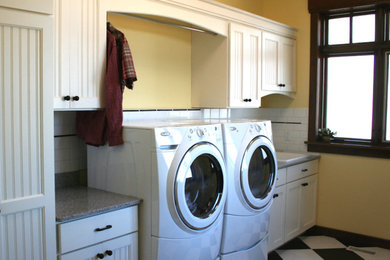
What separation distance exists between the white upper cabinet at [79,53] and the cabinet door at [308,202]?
7.78 ft

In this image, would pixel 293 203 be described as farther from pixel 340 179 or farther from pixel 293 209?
pixel 340 179

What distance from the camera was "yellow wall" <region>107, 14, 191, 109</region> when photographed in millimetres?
3165

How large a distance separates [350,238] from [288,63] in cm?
186

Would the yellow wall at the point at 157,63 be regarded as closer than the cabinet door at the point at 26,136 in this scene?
No

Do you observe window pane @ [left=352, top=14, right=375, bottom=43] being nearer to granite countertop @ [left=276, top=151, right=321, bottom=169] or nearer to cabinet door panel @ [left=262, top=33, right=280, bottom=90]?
cabinet door panel @ [left=262, top=33, right=280, bottom=90]

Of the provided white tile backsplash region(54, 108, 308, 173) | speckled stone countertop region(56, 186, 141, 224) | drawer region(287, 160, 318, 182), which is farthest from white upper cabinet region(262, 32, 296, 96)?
speckled stone countertop region(56, 186, 141, 224)

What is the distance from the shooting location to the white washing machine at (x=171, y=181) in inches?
95.3

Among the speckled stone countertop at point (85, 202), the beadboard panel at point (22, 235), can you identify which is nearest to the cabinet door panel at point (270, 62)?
the speckled stone countertop at point (85, 202)

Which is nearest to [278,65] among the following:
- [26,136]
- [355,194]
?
[355,194]

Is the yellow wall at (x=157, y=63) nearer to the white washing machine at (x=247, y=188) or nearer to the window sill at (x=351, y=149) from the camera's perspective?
the white washing machine at (x=247, y=188)

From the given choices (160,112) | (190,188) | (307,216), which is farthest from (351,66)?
(190,188)

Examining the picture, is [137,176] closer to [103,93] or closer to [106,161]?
[106,161]

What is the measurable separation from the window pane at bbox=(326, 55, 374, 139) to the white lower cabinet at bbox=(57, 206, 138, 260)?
2698mm

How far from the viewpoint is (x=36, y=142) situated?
1971 millimetres
